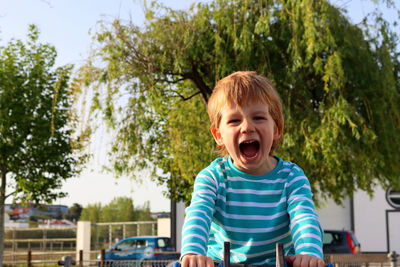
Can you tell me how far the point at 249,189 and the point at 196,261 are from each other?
0.48 metres

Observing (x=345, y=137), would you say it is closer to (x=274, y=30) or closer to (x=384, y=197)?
(x=274, y=30)

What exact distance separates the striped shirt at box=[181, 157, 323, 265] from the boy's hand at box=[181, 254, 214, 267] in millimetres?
271

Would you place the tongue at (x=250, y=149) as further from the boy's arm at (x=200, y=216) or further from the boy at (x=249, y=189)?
the boy's arm at (x=200, y=216)

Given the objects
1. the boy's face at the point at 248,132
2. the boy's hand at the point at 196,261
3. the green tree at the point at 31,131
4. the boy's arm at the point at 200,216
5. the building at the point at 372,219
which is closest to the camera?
the boy's hand at the point at 196,261

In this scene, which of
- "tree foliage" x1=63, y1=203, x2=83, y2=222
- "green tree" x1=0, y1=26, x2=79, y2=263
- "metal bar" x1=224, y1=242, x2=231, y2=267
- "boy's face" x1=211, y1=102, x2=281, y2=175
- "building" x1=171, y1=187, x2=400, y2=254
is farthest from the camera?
"tree foliage" x1=63, y1=203, x2=83, y2=222

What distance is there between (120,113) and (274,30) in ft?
10.2

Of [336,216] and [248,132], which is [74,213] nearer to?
[336,216]

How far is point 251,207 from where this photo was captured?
6.28 feet

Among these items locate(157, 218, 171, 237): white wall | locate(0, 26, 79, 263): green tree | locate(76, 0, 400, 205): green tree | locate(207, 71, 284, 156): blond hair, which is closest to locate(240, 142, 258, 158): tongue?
locate(207, 71, 284, 156): blond hair

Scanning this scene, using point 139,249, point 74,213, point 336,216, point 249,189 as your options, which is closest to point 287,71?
point 249,189

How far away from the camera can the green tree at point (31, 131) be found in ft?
51.1

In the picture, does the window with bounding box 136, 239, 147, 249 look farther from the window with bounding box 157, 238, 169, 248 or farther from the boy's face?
the boy's face

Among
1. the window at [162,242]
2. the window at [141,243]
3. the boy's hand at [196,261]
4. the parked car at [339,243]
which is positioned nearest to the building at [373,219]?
the window at [162,242]

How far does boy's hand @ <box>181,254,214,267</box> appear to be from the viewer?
5.04 feet
